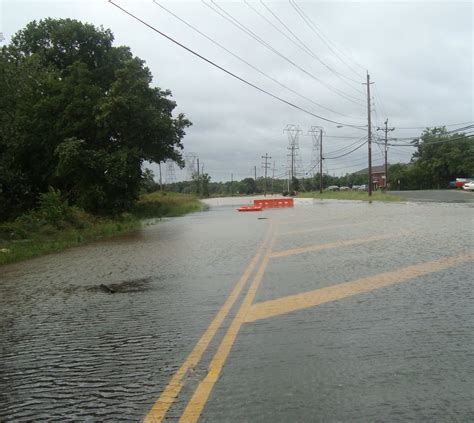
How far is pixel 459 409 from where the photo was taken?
12.5 feet

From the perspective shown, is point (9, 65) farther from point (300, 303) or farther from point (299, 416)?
point (299, 416)

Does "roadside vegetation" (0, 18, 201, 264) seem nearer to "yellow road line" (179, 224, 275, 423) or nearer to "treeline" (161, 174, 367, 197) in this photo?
"yellow road line" (179, 224, 275, 423)

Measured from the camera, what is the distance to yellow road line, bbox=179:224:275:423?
3910 mm

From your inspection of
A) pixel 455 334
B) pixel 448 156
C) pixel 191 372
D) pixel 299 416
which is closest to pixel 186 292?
pixel 191 372

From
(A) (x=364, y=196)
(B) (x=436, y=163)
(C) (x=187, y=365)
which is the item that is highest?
(B) (x=436, y=163)

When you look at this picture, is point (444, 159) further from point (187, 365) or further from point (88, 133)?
point (187, 365)

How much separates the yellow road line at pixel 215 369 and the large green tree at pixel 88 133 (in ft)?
76.7

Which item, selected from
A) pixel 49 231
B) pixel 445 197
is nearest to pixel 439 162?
pixel 445 197

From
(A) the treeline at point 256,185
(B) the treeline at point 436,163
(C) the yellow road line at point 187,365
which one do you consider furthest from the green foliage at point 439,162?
(C) the yellow road line at point 187,365

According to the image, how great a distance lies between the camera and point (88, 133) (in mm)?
34375

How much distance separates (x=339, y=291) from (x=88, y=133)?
2948 centimetres

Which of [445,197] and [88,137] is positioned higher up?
[88,137]

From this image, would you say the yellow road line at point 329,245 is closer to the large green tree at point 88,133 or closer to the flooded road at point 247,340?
the flooded road at point 247,340

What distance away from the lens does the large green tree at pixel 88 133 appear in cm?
3109
